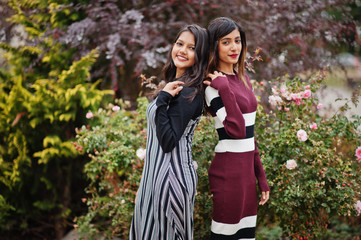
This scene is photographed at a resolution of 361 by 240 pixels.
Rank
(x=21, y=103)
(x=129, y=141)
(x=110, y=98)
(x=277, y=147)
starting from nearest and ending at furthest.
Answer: (x=277, y=147)
(x=129, y=141)
(x=21, y=103)
(x=110, y=98)

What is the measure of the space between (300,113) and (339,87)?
4.54 ft

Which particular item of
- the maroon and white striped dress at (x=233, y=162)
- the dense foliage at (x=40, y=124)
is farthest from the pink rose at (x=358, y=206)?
the dense foliage at (x=40, y=124)

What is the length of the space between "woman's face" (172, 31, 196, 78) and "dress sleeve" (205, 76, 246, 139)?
0.63ft

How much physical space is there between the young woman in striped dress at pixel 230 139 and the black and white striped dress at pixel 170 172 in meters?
0.14

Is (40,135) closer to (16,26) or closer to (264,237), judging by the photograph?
(16,26)

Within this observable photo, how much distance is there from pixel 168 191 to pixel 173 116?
0.40 metres

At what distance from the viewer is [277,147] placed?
8.41 ft

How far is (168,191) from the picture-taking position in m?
1.79

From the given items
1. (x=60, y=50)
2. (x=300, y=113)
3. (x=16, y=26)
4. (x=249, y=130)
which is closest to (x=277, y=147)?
(x=300, y=113)

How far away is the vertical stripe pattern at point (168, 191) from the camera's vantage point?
5.87 feet

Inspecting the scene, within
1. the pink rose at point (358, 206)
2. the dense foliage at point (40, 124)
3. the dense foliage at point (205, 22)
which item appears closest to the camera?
the pink rose at point (358, 206)

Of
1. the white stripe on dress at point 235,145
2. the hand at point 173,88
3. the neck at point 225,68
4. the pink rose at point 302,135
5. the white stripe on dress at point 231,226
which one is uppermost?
the neck at point 225,68

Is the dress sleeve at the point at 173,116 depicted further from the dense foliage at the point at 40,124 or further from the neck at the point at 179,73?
the dense foliage at the point at 40,124

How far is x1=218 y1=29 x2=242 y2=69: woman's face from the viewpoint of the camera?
1.87m
